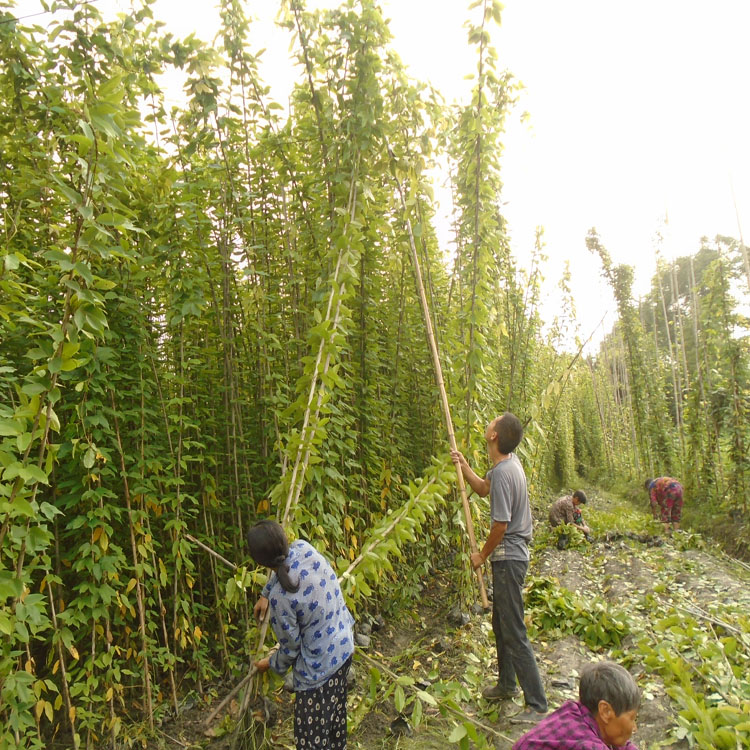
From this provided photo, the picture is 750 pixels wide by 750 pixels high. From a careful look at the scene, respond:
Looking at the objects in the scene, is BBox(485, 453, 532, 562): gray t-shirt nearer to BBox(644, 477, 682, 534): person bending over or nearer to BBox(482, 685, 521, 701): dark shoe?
BBox(482, 685, 521, 701): dark shoe

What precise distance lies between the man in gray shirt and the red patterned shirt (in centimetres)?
116

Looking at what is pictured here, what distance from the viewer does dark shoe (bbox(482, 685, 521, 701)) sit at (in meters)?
3.44

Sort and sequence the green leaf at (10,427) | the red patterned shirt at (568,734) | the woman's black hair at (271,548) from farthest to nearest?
the woman's black hair at (271,548)
the red patterned shirt at (568,734)
the green leaf at (10,427)

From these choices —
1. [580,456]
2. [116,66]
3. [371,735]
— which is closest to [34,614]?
[371,735]

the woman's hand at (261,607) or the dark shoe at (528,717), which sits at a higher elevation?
the woman's hand at (261,607)

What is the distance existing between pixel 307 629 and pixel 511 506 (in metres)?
1.45

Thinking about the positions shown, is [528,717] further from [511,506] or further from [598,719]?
[598,719]

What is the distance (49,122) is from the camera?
2758 mm

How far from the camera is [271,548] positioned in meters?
2.31

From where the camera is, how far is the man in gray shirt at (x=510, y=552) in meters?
3.20

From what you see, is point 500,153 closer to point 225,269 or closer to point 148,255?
point 225,269

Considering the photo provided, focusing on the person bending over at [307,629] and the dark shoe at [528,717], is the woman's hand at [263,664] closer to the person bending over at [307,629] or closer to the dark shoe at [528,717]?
the person bending over at [307,629]

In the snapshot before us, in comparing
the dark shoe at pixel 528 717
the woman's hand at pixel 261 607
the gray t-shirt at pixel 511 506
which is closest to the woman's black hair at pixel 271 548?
the woman's hand at pixel 261 607

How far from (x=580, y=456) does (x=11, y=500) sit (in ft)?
77.9
